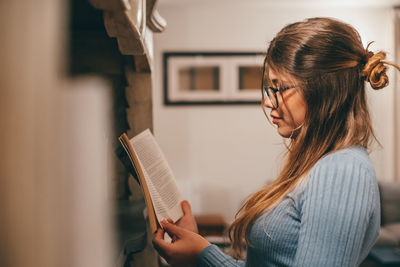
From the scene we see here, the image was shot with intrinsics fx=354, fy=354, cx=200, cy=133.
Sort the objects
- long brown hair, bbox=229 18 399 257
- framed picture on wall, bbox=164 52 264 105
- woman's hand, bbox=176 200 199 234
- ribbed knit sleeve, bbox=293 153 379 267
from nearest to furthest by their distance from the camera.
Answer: ribbed knit sleeve, bbox=293 153 379 267
long brown hair, bbox=229 18 399 257
woman's hand, bbox=176 200 199 234
framed picture on wall, bbox=164 52 264 105

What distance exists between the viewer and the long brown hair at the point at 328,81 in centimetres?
81

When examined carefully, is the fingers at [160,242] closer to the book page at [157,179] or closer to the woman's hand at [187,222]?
the book page at [157,179]

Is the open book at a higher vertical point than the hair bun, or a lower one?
lower

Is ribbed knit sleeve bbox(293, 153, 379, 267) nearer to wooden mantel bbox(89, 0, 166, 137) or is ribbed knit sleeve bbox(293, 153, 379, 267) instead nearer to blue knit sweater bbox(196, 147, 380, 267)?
blue knit sweater bbox(196, 147, 380, 267)

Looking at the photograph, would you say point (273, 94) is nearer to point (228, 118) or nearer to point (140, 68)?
point (140, 68)

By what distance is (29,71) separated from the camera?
7.4 inches

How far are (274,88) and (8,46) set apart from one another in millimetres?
759

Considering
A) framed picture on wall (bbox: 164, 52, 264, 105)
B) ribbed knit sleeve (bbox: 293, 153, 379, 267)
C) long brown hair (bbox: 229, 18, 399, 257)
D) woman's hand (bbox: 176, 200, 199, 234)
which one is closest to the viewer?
ribbed knit sleeve (bbox: 293, 153, 379, 267)

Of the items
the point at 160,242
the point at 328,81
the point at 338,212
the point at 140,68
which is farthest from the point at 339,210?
the point at 140,68

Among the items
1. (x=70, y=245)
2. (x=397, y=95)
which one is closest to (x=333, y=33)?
(x=70, y=245)

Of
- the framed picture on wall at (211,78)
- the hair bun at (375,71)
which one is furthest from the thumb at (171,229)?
the framed picture on wall at (211,78)

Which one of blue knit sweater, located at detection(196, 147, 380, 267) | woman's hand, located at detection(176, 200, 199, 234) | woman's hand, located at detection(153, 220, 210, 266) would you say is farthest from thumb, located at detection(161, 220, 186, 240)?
blue knit sweater, located at detection(196, 147, 380, 267)

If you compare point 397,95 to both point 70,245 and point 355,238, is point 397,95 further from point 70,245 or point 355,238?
point 70,245

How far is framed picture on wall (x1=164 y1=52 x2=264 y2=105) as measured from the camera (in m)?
3.98
